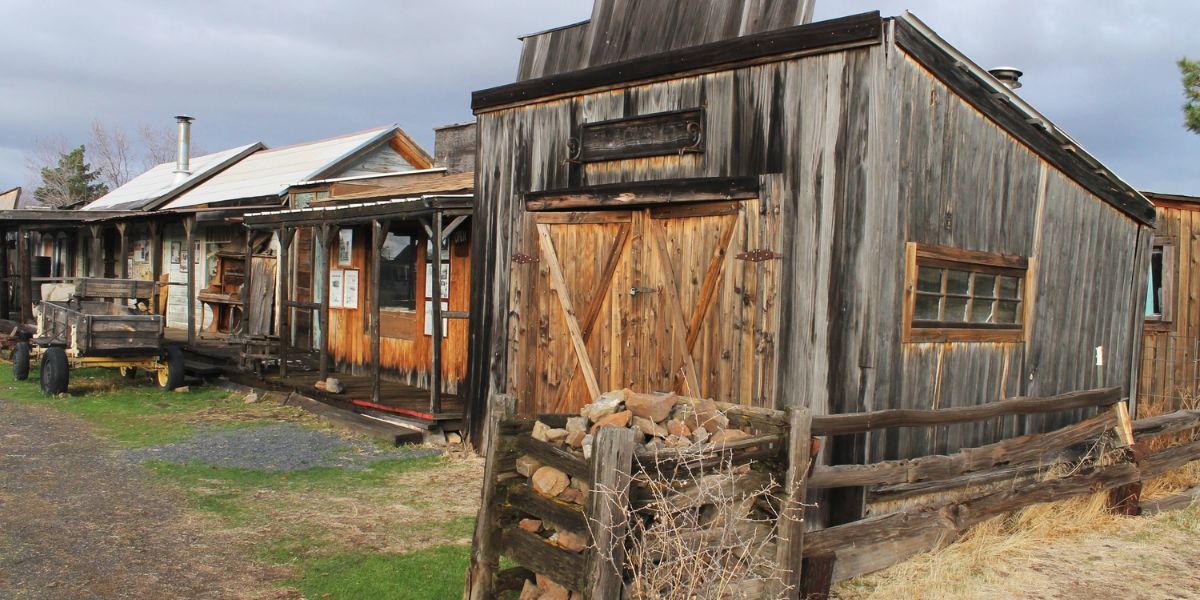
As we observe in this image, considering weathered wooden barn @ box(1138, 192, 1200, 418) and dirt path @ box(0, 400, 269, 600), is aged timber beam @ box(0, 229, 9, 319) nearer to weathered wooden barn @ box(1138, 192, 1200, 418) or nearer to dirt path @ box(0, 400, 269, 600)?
dirt path @ box(0, 400, 269, 600)

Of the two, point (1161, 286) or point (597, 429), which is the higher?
point (1161, 286)

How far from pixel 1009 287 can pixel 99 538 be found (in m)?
7.73

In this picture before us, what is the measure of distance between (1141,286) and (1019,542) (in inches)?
194

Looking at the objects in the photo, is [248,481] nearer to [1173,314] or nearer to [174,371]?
[174,371]

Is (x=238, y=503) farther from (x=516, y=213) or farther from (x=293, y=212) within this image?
(x=293, y=212)

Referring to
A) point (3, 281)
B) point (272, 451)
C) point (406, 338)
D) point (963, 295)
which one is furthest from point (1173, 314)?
point (3, 281)

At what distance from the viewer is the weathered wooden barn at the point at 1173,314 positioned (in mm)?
11445

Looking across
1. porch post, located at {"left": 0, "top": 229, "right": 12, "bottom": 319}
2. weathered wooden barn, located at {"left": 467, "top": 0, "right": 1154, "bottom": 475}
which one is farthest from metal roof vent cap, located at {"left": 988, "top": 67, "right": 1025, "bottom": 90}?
porch post, located at {"left": 0, "top": 229, "right": 12, "bottom": 319}

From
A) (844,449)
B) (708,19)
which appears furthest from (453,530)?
(708,19)

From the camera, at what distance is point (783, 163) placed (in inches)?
279

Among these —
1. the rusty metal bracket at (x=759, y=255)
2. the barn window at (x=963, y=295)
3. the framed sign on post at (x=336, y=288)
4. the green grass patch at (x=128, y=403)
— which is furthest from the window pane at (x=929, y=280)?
the framed sign on post at (x=336, y=288)

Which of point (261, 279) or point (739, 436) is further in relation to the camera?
point (261, 279)

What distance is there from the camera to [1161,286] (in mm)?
11898

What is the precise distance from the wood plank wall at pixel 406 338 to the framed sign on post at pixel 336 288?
0.10m
